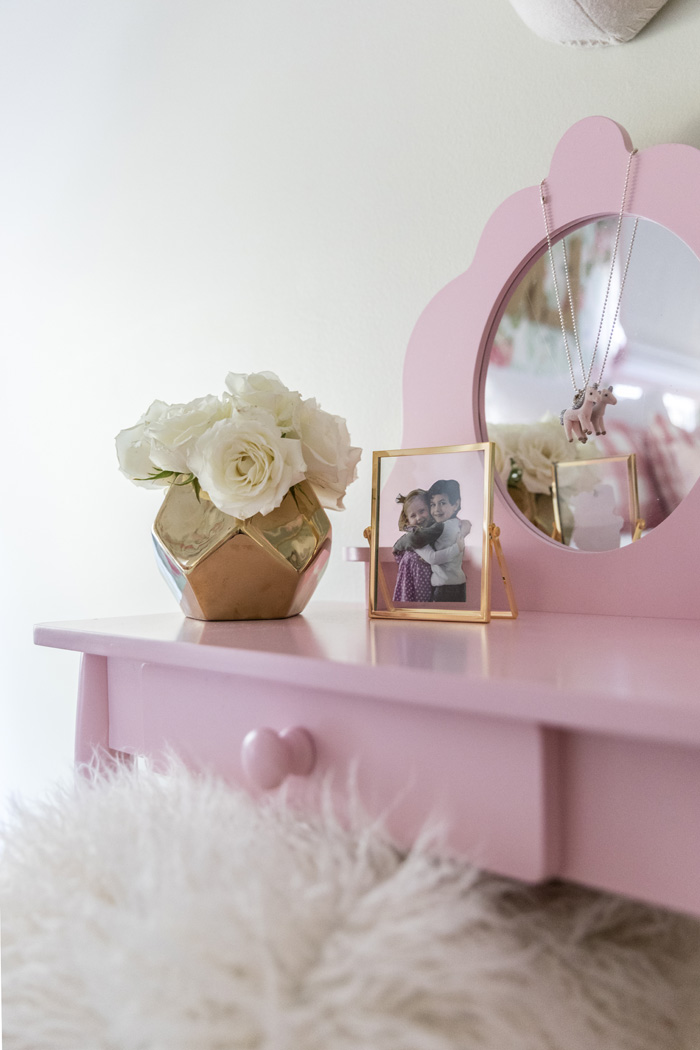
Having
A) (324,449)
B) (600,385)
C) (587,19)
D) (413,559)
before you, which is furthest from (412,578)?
(587,19)

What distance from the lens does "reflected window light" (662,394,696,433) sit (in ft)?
2.65

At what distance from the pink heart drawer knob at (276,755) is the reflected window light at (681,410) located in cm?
49

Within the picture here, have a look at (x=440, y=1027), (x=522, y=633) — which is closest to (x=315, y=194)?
(x=522, y=633)

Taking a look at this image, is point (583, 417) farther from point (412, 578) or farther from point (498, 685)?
point (498, 685)

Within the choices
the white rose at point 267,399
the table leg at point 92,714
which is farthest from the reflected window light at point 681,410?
the table leg at point 92,714

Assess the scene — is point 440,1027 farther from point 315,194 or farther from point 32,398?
point 32,398

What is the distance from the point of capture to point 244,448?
33.3 inches

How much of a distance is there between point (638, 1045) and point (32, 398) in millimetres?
1693

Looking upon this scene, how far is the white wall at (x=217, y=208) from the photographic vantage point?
1.06 meters

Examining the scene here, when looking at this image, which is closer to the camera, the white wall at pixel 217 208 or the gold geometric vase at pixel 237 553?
the gold geometric vase at pixel 237 553

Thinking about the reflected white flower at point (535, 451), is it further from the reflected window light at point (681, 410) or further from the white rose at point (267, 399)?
the white rose at point (267, 399)

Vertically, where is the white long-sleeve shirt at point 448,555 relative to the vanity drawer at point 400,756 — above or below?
above

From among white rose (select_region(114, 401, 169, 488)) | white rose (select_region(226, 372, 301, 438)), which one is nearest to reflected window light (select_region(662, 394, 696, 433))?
white rose (select_region(226, 372, 301, 438))

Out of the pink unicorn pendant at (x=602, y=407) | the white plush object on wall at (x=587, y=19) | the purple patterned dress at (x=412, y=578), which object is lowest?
the purple patterned dress at (x=412, y=578)
